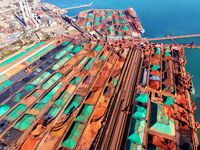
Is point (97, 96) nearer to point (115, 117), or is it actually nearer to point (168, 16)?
point (115, 117)

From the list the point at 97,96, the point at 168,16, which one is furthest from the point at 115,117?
the point at 168,16

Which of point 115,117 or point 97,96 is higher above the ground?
point 97,96

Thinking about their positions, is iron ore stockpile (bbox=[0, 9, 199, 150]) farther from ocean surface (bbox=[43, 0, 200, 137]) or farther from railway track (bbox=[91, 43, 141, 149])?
ocean surface (bbox=[43, 0, 200, 137])

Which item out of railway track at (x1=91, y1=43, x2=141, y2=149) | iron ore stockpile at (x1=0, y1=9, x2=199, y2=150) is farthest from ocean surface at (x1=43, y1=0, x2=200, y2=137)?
railway track at (x1=91, y1=43, x2=141, y2=149)

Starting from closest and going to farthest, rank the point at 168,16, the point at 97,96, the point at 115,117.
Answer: the point at 115,117
the point at 97,96
the point at 168,16

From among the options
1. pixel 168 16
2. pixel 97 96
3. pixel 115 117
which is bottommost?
pixel 115 117

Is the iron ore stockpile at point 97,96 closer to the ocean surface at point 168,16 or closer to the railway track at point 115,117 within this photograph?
the railway track at point 115,117
